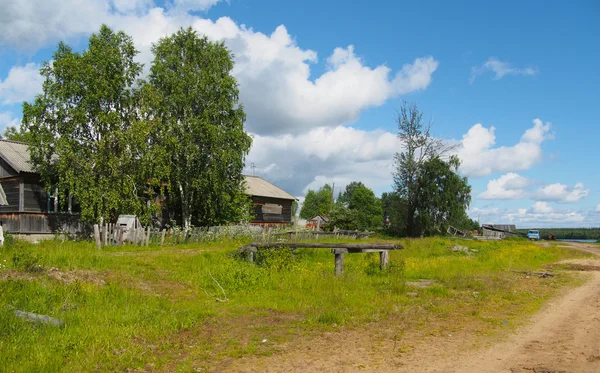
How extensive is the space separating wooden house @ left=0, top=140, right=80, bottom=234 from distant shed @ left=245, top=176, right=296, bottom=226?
17.8 metres

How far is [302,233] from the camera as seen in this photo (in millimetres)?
30094

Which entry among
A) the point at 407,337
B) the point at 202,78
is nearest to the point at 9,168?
the point at 202,78

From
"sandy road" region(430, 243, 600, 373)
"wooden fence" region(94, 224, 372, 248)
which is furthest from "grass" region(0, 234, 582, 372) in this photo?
"wooden fence" region(94, 224, 372, 248)

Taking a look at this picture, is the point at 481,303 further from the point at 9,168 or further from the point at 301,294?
the point at 9,168

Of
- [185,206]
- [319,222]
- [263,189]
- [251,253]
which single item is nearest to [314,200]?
[319,222]

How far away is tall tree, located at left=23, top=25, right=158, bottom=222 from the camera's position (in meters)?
23.9

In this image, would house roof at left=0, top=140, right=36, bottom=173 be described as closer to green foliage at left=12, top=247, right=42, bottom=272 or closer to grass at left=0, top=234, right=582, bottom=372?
grass at left=0, top=234, right=582, bottom=372

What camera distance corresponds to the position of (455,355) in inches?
263

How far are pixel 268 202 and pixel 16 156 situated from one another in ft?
75.7

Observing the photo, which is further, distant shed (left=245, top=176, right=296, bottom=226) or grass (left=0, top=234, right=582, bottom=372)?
distant shed (left=245, top=176, right=296, bottom=226)

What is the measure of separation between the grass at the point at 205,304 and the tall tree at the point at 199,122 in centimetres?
1407

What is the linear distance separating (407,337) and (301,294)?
150 inches

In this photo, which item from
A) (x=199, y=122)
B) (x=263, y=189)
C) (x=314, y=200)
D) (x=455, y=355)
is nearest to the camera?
(x=455, y=355)

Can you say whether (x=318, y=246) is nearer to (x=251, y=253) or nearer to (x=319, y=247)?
(x=319, y=247)
